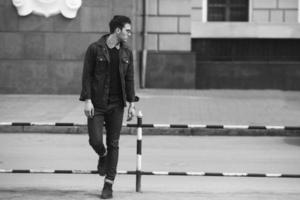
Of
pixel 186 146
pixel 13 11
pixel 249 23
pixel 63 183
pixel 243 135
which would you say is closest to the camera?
pixel 63 183

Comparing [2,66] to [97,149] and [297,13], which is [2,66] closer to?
[297,13]

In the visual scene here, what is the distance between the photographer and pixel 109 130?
9172 mm

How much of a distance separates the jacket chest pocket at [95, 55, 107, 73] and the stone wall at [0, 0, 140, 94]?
39.2 feet

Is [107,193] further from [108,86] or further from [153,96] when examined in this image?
[153,96]

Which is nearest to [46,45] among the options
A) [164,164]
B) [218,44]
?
[218,44]

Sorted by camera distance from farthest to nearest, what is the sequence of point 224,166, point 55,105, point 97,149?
point 55,105 → point 224,166 → point 97,149

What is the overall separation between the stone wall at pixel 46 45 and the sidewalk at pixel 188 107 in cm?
45

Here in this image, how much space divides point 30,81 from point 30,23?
4.57 ft

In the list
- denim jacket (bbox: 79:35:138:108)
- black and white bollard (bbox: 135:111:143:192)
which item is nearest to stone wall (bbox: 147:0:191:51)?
black and white bollard (bbox: 135:111:143:192)

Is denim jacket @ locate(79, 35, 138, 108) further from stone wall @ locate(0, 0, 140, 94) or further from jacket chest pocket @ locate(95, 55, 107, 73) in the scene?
stone wall @ locate(0, 0, 140, 94)

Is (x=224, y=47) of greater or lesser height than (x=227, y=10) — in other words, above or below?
below

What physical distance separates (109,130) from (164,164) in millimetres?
3143

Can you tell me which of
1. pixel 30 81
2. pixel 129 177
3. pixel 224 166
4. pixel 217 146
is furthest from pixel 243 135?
pixel 30 81

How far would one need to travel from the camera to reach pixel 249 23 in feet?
75.1
